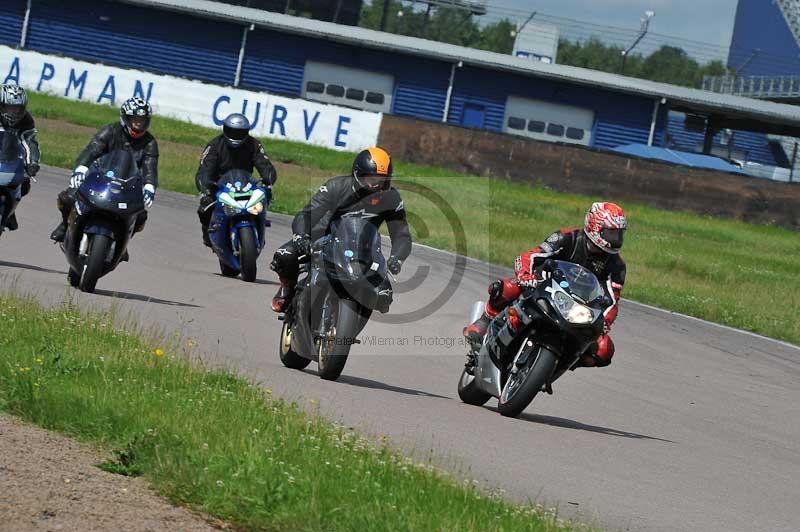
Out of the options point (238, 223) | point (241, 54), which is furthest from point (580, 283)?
point (241, 54)

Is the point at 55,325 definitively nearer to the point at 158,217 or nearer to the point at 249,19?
the point at 158,217

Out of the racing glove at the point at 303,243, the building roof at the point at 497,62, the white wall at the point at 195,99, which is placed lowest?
the racing glove at the point at 303,243

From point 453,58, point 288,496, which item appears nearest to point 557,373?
point 288,496

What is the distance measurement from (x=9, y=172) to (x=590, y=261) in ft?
20.3

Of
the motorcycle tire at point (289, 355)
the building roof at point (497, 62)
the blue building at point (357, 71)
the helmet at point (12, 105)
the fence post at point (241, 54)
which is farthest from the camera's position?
the blue building at point (357, 71)

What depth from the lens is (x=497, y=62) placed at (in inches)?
1954

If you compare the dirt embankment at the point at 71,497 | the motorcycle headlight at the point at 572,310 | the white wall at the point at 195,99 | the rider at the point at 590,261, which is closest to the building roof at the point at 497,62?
the white wall at the point at 195,99

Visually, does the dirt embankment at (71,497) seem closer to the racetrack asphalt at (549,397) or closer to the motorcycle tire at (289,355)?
the racetrack asphalt at (549,397)

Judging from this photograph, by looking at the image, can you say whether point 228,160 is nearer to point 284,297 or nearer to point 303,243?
point 284,297

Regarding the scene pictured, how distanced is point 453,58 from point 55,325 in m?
41.2

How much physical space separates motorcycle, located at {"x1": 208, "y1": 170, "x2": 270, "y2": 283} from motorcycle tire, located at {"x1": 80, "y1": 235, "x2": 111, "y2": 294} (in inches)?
121

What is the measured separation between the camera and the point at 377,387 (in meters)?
9.67

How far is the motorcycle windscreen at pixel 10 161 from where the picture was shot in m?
12.8

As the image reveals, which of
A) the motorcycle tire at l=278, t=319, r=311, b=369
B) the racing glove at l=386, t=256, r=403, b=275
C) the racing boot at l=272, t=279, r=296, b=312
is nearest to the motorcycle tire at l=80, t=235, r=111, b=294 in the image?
the racing boot at l=272, t=279, r=296, b=312
